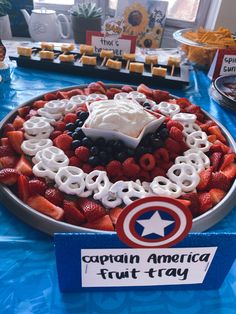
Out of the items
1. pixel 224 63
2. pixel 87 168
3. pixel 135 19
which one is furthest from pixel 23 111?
pixel 135 19

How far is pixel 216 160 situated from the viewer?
85cm

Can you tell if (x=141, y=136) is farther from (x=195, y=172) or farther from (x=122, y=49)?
(x=122, y=49)

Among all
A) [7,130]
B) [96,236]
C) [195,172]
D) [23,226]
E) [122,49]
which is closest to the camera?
[96,236]

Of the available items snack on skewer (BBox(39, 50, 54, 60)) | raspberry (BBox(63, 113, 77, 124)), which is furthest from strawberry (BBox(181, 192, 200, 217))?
snack on skewer (BBox(39, 50, 54, 60))

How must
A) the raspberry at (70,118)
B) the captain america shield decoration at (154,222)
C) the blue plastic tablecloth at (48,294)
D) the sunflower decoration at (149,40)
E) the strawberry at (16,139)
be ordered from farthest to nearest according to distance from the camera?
the sunflower decoration at (149,40) → the raspberry at (70,118) → the strawberry at (16,139) → the blue plastic tablecloth at (48,294) → the captain america shield decoration at (154,222)

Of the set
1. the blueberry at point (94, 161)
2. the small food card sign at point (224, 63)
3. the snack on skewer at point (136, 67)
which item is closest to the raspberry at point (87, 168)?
the blueberry at point (94, 161)

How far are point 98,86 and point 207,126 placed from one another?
0.45 metres

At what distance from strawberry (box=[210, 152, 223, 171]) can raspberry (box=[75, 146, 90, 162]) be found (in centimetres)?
36

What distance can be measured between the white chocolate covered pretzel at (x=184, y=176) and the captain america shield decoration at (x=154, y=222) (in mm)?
286

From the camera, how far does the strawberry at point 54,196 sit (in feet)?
2.28

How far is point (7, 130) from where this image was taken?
3.04 feet

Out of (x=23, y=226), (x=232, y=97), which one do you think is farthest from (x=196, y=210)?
(x=232, y=97)

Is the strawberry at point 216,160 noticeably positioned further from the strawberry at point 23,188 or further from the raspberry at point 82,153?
the strawberry at point 23,188

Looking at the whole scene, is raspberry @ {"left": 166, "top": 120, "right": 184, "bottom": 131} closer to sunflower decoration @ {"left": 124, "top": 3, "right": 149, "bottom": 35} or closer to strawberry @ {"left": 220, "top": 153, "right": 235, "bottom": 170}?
strawberry @ {"left": 220, "top": 153, "right": 235, "bottom": 170}
